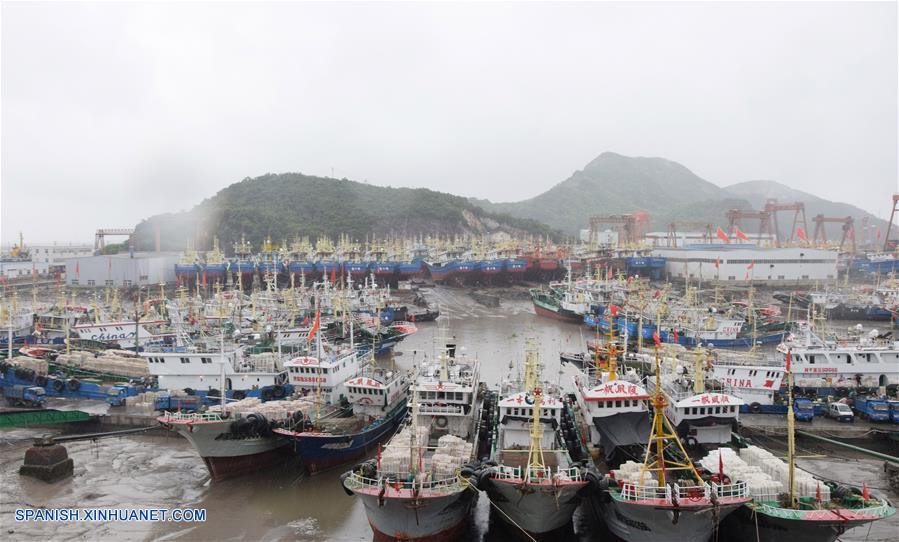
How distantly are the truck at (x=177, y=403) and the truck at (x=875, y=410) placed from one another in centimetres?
2644

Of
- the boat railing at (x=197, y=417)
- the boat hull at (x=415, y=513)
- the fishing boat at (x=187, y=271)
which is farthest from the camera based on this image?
the fishing boat at (x=187, y=271)

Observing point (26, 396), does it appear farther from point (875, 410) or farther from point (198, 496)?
point (875, 410)

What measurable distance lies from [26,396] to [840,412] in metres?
34.1

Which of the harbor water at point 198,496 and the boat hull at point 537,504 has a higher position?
the boat hull at point 537,504

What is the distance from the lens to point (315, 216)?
131 m

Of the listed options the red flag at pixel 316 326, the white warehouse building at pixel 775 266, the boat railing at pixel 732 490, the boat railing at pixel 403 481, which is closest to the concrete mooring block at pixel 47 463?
the red flag at pixel 316 326

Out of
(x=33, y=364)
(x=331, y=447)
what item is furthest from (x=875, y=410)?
(x=33, y=364)

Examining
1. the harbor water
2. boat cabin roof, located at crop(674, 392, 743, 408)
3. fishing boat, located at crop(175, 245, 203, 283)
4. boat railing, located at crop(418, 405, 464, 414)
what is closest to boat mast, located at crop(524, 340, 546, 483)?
boat railing, located at crop(418, 405, 464, 414)

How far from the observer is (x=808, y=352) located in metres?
27.6

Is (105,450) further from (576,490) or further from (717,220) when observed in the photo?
(717,220)

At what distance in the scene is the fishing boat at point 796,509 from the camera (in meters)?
13.6

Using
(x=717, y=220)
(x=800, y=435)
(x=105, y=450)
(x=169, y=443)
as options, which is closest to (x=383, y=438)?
(x=169, y=443)

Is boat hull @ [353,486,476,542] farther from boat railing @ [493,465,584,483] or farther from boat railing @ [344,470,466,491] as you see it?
boat railing @ [493,465,584,483]

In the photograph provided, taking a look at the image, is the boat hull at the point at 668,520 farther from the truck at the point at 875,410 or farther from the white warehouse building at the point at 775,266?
the white warehouse building at the point at 775,266
